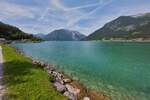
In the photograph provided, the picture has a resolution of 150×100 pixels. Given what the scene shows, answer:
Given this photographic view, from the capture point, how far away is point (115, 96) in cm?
2103

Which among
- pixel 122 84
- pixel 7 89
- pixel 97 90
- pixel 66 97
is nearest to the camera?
pixel 66 97

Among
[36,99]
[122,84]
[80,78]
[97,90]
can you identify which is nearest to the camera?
[36,99]

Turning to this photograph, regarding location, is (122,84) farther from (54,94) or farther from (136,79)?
(54,94)

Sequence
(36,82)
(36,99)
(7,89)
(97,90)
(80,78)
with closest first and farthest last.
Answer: (36,99) → (7,89) → (36,82) → (97,90) → (80,78)

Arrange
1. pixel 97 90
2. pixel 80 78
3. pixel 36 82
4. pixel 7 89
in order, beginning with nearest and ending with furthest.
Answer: pixel 7 89 → pixel 36 82 → pixel 97 90 → pixel 80 78

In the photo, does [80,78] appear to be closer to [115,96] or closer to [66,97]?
[115,96]

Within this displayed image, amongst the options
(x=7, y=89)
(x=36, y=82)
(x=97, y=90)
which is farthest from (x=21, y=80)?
(x=97, y=90)

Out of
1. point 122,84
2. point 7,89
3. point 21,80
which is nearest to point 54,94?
point 7,89

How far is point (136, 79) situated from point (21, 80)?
17.5 metres

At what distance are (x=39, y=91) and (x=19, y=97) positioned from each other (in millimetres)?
1932

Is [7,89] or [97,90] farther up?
[7,89]

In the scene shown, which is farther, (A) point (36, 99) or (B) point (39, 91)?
(B) point (39, 91)

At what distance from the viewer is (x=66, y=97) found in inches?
631

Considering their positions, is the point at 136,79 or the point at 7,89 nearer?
the point at 7,89
